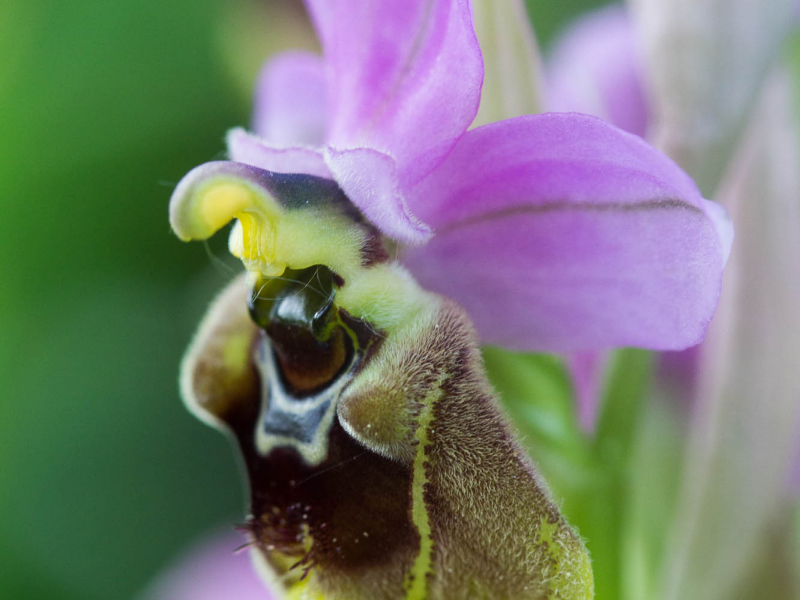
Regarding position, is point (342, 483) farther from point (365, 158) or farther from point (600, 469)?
point (600, 469)

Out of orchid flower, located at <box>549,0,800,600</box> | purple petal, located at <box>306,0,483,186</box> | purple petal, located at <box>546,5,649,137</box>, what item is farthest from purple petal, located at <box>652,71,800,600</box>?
purple petal, located at <box>306,0,483,186</box>

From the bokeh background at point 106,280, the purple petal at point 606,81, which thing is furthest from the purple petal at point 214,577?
the purple petal at point 606,81

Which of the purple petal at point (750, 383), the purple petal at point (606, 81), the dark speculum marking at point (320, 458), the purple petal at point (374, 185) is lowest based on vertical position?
the purple petal at point (750, 383)

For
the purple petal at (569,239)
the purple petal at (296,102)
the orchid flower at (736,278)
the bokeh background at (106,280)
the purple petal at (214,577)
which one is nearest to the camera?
the purple petal at (569,239)

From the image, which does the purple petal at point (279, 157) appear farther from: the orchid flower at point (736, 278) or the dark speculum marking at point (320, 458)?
the orchid flower at point (736, 278)

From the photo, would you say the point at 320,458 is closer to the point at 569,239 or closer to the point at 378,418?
the point at 378,418

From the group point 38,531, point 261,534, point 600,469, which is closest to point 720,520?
point 600,469
